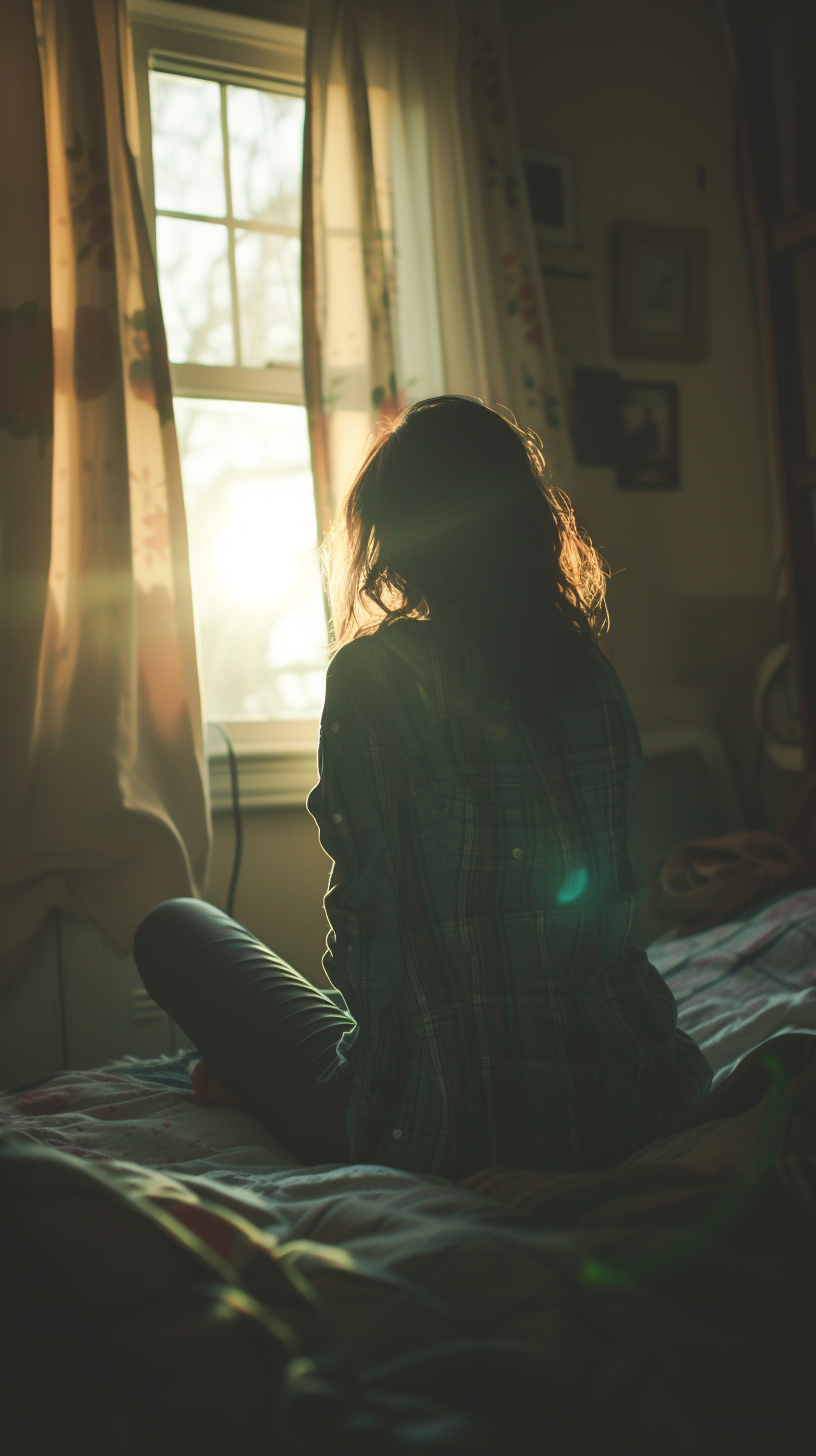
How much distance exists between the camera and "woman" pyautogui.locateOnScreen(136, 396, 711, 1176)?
0.79m

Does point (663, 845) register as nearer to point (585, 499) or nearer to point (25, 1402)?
point (585, 499)

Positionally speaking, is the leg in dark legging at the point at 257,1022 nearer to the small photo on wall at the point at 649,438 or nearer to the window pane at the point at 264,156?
the window pane at the point at 264,156

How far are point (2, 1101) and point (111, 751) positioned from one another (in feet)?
2.27

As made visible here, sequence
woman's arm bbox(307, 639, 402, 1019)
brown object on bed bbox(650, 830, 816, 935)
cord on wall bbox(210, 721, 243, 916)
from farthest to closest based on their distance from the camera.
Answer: cord on wall bbox(210, 721, 243, 916), brown object on bed bbox(650, 830, 816, 935), woman's arm bbox(307, 639, 402, 1019)

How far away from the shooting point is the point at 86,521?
1630 millimetres

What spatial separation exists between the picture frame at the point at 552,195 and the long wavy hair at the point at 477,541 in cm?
161

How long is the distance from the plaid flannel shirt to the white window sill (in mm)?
1037

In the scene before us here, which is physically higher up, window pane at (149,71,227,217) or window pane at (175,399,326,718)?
window pane at (149,71,227,217)

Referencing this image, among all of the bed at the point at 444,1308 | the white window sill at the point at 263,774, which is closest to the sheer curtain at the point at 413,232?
the white window sill at the point at 263,774

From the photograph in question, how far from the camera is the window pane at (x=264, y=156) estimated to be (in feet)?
6.51

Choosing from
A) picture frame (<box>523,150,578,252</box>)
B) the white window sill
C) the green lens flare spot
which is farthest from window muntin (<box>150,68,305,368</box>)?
the green lens flare spot

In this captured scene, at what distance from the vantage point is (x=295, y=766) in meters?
1.91

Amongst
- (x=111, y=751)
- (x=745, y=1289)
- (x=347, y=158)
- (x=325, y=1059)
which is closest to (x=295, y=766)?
(x=111, y=751)

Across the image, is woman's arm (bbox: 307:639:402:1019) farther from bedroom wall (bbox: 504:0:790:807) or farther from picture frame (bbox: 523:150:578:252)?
picture frame (bbox: 523:150:578:252)
